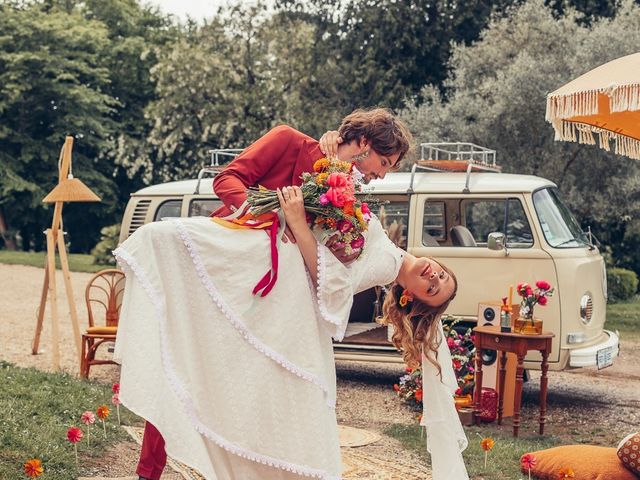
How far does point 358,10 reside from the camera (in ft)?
84.7

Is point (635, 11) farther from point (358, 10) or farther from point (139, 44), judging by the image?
point (139, 44)

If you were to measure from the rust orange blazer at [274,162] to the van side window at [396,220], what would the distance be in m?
5.38

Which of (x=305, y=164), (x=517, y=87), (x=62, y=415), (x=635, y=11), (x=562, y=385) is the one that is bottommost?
(x=562, y=385)

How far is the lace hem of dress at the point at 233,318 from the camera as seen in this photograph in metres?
3.61

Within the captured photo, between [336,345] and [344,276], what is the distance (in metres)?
6.27

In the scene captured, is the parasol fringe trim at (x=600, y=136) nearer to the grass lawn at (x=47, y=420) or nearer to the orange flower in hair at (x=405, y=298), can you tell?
the orange flower in hair at (x=405, y=298)

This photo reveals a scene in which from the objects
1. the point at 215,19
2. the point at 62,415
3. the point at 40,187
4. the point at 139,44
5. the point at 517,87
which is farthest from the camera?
the point at 139,44

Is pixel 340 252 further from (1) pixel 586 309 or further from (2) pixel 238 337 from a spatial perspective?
(1) pixel 586 309

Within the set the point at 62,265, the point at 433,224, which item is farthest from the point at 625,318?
the point at 62,265

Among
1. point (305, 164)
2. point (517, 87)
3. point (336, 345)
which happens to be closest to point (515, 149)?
point (517, 87)

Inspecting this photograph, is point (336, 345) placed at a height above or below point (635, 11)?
below

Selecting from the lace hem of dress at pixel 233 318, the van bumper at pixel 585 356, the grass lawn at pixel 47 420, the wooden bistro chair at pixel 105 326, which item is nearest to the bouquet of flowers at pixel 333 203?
the lace hem of dress at pixel 233 318

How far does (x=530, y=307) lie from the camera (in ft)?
26.5

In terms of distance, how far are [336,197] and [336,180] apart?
0.08 meters
